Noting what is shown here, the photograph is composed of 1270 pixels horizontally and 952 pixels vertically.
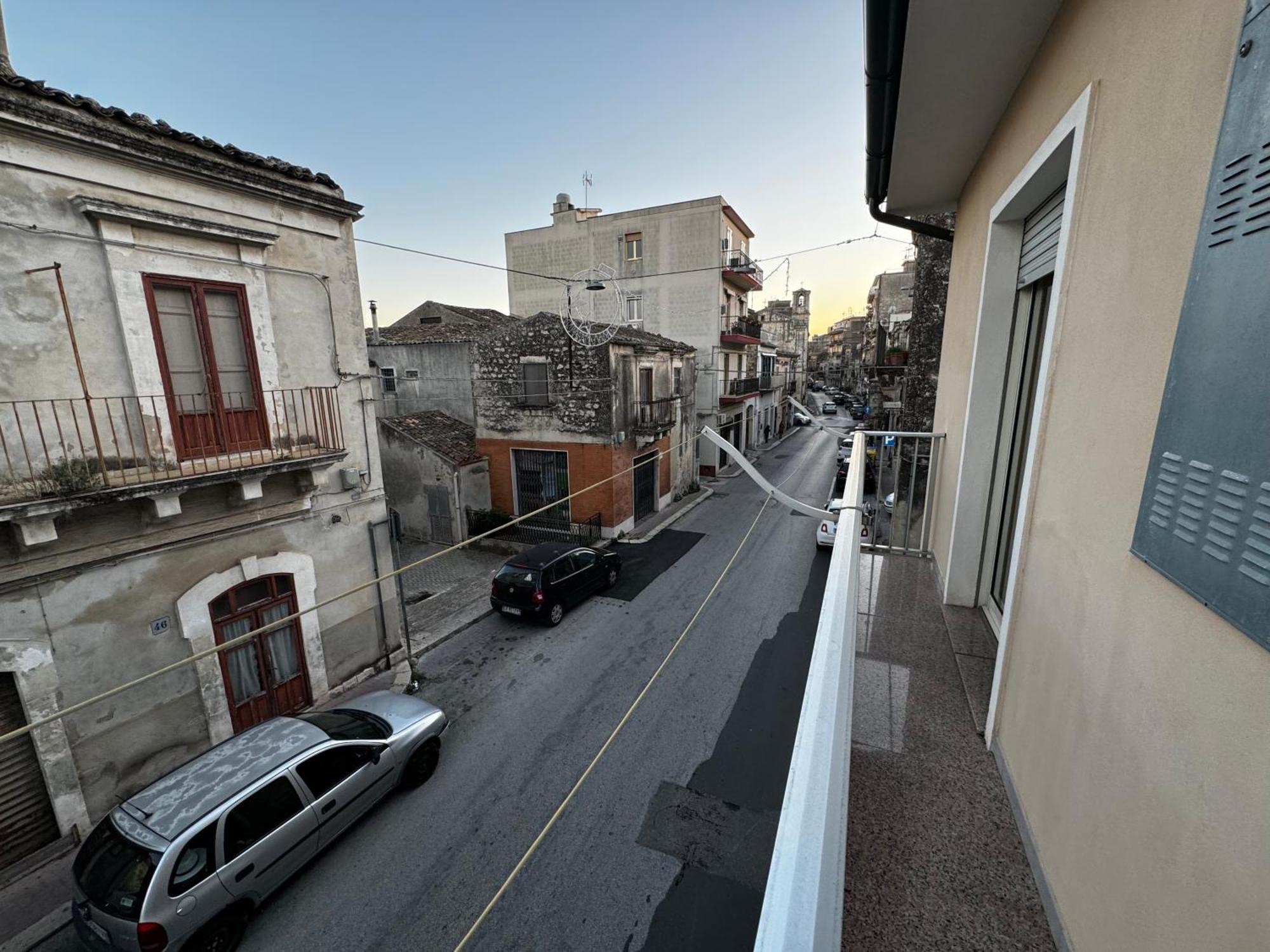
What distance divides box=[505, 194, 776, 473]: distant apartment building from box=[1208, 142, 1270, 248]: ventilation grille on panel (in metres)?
20.0

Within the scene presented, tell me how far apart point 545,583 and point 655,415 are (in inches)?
291

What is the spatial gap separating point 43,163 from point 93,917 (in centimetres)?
637

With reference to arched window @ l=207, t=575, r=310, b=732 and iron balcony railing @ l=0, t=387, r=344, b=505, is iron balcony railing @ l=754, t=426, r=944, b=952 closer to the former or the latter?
iron balcony railing @ l=0, t=387, r=344, b=505

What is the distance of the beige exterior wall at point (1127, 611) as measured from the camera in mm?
939

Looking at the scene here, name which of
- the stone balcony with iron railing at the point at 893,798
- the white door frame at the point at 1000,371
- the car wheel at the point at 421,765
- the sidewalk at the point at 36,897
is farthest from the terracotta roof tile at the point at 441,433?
the stone balcony with iron railing at the point at 893,798

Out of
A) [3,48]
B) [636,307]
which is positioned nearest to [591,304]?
[636,307]

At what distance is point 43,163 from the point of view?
4660 mm

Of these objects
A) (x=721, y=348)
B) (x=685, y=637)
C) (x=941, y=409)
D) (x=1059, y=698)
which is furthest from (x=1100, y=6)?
(x=721, y=348)

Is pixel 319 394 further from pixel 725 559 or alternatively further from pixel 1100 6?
pixel 725 559

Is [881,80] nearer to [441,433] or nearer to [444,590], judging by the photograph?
[444,590]

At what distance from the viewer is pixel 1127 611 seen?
1.30 m

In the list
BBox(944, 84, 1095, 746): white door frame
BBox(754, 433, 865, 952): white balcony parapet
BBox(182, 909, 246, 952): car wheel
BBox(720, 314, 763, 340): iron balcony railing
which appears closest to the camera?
BBox(754, 433, 865, 952): white balcony parapet

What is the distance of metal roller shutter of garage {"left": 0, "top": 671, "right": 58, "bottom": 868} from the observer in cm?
477

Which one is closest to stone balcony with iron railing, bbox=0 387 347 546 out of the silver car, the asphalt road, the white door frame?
the silver car
